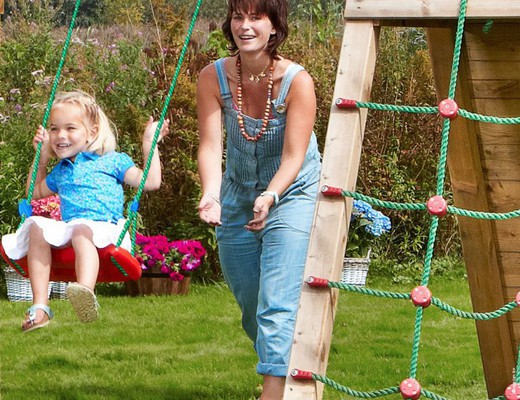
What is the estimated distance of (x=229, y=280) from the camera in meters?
4.00

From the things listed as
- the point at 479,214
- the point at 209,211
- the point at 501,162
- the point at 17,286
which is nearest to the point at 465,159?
the point at 501,162

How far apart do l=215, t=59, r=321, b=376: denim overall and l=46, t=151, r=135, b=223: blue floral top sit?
0.55 meters

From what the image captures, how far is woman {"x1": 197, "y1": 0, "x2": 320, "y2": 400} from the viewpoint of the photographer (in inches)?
141

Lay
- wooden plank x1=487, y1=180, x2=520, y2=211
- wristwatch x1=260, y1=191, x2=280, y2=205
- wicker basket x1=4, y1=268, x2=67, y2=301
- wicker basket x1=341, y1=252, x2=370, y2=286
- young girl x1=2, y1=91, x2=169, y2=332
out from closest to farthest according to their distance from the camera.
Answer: wristwatch x1=260, y1=191, x2=280, y2=205 < wooden plank x1=487, y1=180, x2=520, y2=211 < young girl x1=2, y1=91, x2=169, y2=332 < wicker basket x1=4, y1=268, x2=67, y2=301 < wicker basket x1=341, y1=252, x2=370, y2=286

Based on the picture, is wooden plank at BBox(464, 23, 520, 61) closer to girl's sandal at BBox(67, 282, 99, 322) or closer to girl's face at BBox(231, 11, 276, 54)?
girl's face at BBox(231, 11, 276, 54)

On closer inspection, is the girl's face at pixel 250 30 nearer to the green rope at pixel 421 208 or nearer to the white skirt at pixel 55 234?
the green rope at pixel 421 208

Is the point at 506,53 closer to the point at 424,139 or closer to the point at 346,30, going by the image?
the point at 346,30

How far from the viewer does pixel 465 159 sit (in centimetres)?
375

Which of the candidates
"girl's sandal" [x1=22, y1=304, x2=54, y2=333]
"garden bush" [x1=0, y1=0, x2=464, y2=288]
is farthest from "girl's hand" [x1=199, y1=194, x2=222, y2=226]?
"garden bush" [x1=0, y1=0, x2=464, y2=288]

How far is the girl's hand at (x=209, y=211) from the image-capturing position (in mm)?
3404

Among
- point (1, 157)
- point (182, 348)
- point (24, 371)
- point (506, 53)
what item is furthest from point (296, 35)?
point (506, 53)

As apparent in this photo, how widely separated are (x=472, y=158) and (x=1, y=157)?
4371mm

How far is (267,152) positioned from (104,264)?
0.76m

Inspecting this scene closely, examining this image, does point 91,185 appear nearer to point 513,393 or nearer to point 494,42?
point 494,42
